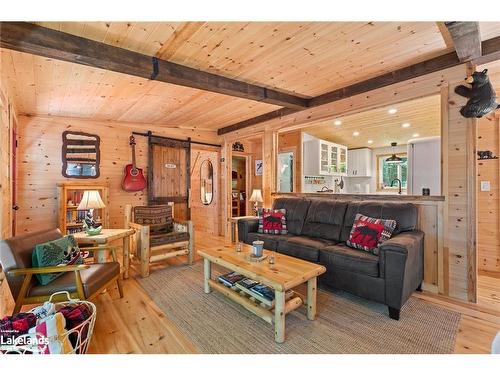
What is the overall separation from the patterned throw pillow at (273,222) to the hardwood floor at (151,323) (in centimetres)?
165

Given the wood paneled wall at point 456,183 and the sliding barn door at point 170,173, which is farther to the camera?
the sliding barn door at point 170,173

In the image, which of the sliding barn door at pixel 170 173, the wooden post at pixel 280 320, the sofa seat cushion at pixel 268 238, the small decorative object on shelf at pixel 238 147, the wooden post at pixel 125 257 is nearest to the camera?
the wooden post at pixel 280 320

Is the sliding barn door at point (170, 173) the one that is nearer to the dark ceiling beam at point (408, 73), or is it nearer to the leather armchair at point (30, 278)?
the dark ceiling beam at point (408, 73)

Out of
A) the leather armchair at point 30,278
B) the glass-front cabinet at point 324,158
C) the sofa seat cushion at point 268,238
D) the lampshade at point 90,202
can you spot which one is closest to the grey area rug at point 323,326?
the leather armchair at point 30,278

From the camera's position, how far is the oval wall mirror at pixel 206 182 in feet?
19.9

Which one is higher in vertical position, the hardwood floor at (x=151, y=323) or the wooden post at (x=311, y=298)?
the wooden post at (x=311, y=298)

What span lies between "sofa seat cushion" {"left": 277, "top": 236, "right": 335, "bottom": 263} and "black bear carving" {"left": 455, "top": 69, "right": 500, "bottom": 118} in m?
1.85

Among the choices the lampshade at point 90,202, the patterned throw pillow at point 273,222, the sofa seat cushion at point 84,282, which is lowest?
the sofa seat cushion at point 84,282

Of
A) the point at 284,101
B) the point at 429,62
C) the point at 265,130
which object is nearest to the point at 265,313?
the point at 284,101

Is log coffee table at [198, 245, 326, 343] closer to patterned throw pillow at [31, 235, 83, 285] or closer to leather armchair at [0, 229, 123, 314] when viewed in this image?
leather armchair at [0, 229, 123, 314]

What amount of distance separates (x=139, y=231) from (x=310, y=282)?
2256 millimetres

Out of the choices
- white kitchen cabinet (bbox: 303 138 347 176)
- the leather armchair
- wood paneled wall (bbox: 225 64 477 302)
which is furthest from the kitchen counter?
the leather armchair

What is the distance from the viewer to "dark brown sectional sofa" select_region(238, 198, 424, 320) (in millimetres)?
2066

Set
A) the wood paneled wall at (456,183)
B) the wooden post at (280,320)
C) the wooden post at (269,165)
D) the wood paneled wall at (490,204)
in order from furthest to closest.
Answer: the wooden post at (269,165), the wood paneled wall at (490,204), the wood paneled wall at (456,183), the wooden post at (280,320)
